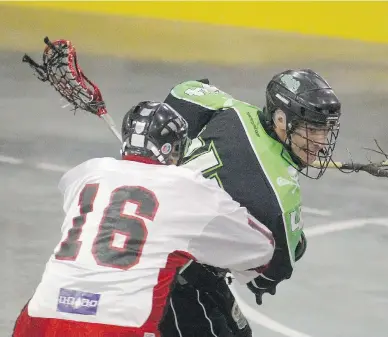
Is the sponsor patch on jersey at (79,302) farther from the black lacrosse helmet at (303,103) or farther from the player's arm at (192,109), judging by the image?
the player's arm at (192,109)

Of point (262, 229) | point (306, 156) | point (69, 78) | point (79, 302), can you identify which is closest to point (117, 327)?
point (79, 302)

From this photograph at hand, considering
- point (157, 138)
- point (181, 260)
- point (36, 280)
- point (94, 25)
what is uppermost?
point (157, 138)

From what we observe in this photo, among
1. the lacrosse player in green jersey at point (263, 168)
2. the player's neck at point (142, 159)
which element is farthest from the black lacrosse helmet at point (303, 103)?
the player's neck at point (142, 159)

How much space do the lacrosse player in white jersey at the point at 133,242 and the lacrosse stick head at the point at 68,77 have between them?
106cm

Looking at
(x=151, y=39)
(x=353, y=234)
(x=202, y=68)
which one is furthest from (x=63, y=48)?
(x=151, y=39)

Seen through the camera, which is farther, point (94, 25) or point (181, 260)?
point (94, 25)

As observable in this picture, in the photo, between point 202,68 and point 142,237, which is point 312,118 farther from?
point 202,68

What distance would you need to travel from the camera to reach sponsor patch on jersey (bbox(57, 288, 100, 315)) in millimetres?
2678

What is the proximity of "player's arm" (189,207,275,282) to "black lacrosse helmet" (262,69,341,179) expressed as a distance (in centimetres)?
43

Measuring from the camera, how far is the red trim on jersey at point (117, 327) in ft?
8.75

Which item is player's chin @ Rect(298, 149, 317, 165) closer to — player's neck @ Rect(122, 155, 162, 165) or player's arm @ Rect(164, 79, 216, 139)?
player's arm @ Rect(164, 79, 216, 139)

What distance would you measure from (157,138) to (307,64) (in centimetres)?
613

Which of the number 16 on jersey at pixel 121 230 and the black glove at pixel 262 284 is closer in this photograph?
the number 16 on jersey at pixel 121 230

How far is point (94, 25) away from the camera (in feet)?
31.4
